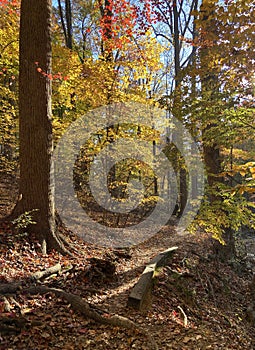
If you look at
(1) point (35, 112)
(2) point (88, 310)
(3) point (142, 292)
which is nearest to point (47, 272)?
(2) point (88, 310)

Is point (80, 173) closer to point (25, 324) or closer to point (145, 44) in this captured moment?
point (145, 44)

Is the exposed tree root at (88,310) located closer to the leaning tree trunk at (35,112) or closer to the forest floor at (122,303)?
the forest floor at (122,303)

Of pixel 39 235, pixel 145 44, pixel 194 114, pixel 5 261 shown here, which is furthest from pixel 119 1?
pixel 5 261

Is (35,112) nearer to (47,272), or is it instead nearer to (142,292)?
(47,272)

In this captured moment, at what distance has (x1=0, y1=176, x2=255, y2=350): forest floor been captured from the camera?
118 inches

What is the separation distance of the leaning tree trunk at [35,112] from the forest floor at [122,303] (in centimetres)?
69

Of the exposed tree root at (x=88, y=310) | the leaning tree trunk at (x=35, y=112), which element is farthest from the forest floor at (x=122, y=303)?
the leaning tree trunk at (x=35, y=112)

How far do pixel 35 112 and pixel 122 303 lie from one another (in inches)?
160

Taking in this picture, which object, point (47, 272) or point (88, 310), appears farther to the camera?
point (47, 272)

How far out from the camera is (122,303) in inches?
168

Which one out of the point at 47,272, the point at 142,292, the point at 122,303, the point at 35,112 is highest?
the point at 35,112

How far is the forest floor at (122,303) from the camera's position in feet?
9.85

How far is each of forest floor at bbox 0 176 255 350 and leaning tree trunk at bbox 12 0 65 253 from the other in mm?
689

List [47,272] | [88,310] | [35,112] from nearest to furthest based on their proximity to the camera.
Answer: [88,310] < [47,272] < [35,112]
